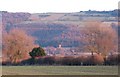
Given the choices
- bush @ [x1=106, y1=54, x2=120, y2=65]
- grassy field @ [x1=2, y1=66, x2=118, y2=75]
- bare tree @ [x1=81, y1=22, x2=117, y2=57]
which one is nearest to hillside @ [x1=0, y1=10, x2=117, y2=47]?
bare tree @ [x1=81, y1=22, x2=117, y2=57]

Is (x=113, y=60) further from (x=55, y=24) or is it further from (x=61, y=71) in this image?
(x=55, y=24)

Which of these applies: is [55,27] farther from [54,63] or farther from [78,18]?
[54,63]

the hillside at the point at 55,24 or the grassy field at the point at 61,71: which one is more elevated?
the grassy field at the point at 61,71

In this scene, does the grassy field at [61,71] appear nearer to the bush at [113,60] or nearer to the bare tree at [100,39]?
the bush at [113,60]

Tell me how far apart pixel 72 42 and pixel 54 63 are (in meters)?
32.6

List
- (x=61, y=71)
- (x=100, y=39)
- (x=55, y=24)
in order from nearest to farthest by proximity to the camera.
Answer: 1. (x=61, y=71)
2. (x=100, y=39)
3. (x=55, y=24)

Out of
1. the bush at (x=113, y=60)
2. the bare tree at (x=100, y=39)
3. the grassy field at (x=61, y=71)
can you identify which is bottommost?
the bare tree at (x=100, y=39)

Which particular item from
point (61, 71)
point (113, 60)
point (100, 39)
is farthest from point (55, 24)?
point (61, 71)

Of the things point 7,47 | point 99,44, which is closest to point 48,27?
point 99,44

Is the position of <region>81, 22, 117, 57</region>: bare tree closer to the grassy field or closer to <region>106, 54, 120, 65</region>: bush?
<region>106, 54, 120, 65</region>: bush

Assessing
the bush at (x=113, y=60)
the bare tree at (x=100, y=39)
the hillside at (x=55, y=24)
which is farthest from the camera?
the hillside at (x=55, y=24)

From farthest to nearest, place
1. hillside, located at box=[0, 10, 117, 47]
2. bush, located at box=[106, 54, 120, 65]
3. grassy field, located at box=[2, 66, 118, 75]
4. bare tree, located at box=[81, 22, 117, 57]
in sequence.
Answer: hillside, located at box=[0, 10, 117, 47] < bare tree, located at box=[81, 22, 117, 57] < bush, located at box=[106, 54, 120, 65] < grassy field, located at box=[2, 66, 118, 75]

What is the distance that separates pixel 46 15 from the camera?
7162 cm

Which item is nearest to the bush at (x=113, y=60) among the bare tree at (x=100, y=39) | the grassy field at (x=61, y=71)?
the grassy field at (x=61, y=71)
